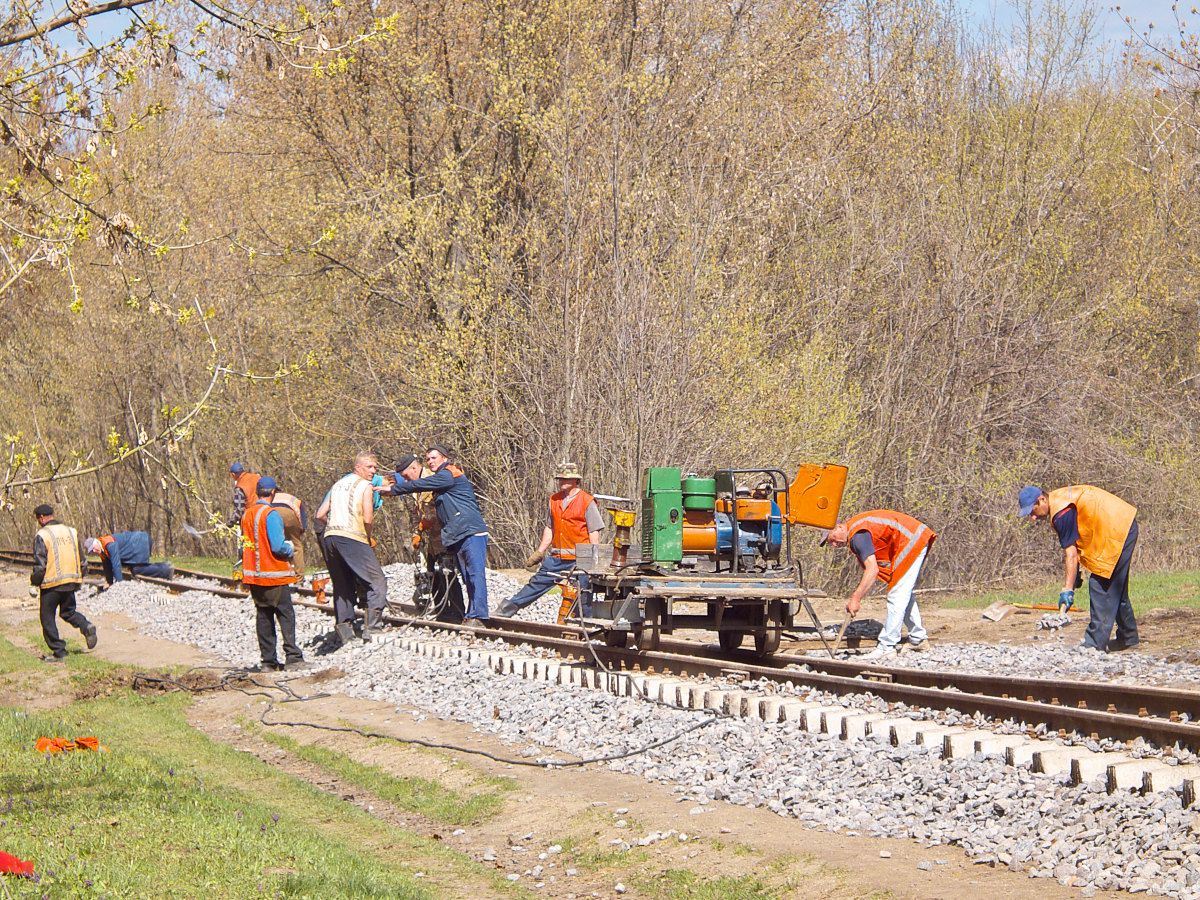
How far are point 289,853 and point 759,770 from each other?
10.1 ft

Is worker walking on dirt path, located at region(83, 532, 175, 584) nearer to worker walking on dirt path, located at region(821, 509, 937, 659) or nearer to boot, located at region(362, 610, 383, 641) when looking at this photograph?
boot, located at region(362, 610, 383, 641)

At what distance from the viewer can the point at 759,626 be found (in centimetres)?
1315

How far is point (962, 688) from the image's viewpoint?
11.4 meters

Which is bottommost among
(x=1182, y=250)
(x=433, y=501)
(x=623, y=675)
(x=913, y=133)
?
(x=623, y=675)

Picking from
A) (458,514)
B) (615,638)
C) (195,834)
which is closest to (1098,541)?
(615,638)

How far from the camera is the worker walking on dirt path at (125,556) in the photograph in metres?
27.8

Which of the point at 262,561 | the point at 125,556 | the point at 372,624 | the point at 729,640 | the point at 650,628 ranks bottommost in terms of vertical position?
the point at 125,556

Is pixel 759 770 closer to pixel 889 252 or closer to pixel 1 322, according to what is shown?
pixel 889 252

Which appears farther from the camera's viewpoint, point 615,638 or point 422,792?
point 615,638

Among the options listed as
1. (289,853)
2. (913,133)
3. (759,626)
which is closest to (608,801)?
(289,853)

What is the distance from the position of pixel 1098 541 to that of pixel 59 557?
38.7ft

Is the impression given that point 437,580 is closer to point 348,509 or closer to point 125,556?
point 348,509

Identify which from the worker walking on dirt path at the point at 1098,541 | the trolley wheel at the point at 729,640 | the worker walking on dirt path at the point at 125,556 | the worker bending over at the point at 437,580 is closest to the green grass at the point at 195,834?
the trolley wheel at the point at 729,640

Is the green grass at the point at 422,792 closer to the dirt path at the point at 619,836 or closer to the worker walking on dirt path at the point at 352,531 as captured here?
the dirt path at the point at 619,836
